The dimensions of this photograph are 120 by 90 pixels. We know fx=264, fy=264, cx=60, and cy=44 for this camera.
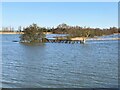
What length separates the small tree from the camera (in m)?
66.3

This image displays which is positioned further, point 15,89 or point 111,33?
point 111,33

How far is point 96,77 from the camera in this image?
53.2 ft

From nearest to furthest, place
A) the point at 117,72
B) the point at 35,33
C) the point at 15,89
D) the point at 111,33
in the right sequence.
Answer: the point at 15,89 → the point at 117,72 → the point at 35,33 → the point at 111,33

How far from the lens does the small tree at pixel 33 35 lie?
217ft

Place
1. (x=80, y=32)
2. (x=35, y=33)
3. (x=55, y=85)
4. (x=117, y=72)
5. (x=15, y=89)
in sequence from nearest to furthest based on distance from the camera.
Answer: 1. (x=15, y=89)
2. (x=55, y=85)
3. (x=117, y=72)
4. (x=35, y=33)
5. (x=80, y=32)

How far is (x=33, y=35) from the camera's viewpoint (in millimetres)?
67188

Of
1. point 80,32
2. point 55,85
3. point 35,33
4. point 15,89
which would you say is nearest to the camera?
point 15,89

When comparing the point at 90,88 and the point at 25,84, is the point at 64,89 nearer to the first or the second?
the point at 90,88

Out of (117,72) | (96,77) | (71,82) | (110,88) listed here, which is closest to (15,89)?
(71,82)

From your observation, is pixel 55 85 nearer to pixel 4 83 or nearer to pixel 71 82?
pixel 71 82

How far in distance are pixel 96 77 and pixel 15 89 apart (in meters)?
5.75

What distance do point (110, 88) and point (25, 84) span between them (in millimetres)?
4503

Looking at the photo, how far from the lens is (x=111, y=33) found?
400ft

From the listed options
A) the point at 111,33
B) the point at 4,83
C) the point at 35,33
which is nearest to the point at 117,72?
the point at 4,83
